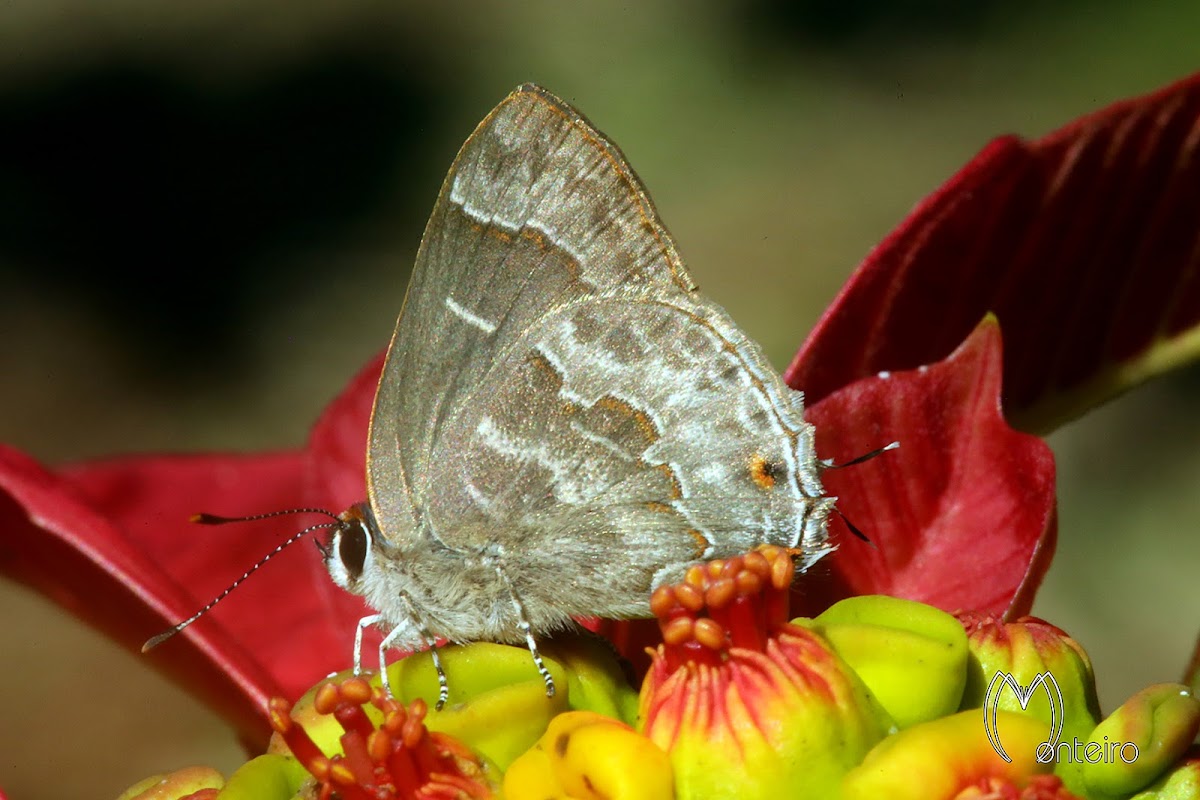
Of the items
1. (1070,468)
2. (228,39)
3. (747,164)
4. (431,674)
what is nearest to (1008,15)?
(747,164)

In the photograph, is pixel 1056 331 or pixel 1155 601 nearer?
pixel 1056 331

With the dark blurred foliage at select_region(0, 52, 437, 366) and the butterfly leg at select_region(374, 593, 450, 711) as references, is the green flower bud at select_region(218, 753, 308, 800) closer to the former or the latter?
the butterfly leg at select_region(374, 593, 450, 711)

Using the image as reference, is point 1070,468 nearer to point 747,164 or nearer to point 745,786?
point 747,164

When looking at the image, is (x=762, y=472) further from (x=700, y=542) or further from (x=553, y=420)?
(x=553, y=420)

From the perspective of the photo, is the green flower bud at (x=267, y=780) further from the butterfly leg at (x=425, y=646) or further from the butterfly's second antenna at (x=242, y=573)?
the butterfly's second antenna at (x=242, y=573)

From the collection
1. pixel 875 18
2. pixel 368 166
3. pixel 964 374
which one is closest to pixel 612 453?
pixel 964 374

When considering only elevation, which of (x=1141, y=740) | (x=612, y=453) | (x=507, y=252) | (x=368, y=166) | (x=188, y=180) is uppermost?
(x=188, y=180)
